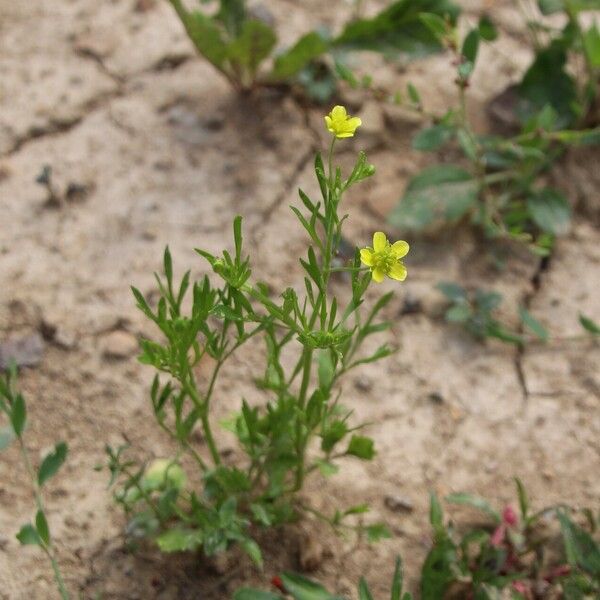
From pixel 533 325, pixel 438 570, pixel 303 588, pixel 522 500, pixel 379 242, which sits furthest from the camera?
pixel 533 325

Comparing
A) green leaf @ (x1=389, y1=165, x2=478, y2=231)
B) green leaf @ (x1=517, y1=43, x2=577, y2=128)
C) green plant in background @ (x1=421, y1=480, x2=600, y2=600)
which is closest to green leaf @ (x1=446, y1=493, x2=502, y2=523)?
green plant in background @ (x1=421, y1=480, x2=600, y2=600)

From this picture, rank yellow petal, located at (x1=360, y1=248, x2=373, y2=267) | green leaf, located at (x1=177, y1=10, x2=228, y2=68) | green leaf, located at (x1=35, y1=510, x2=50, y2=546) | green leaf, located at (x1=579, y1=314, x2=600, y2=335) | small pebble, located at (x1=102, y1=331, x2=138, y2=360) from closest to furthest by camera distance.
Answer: yellow petal, located at (x1=360, y1=248, x2=373, y2=267) < green leaf, located at (x1=35, y1=510, x2=50, y2=546) < small pebble, located at (x1=102, y1=331, x2=138, y2=360) < green leaf, located at (x1=579, y1=314, x2=600, y2=335) < green leaf, located at (x1=177, y1=10, x2=228, y2=68)

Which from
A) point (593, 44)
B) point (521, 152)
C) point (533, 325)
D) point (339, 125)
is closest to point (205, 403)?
point (339, 125)

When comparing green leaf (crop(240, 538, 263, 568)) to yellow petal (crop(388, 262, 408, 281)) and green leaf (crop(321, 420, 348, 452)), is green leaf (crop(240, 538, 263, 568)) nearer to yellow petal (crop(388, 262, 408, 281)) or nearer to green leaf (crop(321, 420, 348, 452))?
green leaf (crop(321, 420, 348, 452))

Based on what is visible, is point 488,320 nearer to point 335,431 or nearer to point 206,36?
point 335,431

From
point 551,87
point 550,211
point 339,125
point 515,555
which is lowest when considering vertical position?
point 515,555

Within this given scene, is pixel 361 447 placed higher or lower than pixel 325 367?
lower
